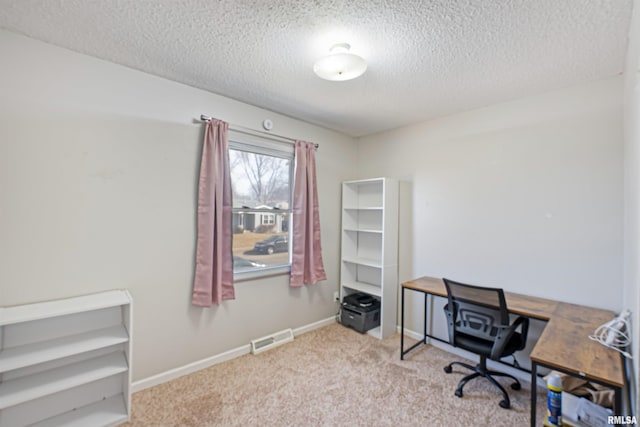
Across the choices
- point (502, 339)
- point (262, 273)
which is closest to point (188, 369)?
point (262, 273)

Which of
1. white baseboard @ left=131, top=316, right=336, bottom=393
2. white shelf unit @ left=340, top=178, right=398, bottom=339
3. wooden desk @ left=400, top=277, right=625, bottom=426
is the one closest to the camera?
wooden desk @ left=400, top=277, right=625, bottom=426

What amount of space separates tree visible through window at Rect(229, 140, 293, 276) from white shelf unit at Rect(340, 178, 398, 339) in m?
0.88

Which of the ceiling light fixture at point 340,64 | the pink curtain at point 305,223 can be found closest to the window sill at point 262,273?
the pink curtain at point 305,223

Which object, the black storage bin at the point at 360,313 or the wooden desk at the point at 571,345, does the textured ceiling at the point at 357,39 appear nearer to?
the wooden desk at the point at 571,345

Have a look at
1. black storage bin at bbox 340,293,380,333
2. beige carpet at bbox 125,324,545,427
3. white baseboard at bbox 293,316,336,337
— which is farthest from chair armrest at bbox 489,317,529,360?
white baseboard at bbox 293,316,336,337

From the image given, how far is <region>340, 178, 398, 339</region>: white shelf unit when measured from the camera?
10.8 feet

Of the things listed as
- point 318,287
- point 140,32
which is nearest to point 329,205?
point 318,287

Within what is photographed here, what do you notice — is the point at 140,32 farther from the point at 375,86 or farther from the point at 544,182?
the point at 544,182

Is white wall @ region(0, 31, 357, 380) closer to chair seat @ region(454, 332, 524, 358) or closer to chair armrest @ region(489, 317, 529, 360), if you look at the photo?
chair seat @ region(454, 332, 524, 358)

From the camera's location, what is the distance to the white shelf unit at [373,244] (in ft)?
10.8

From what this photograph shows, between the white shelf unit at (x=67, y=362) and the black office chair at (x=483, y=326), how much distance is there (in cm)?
240

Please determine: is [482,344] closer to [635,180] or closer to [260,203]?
[635,180]

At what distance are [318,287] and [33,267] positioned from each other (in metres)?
2.55

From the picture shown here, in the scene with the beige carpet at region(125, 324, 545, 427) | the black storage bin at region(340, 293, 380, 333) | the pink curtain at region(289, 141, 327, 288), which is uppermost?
the pink curtain at region(289, 141, 327, 288)
